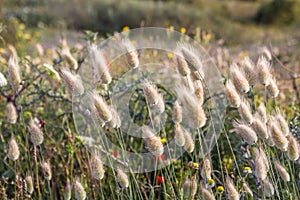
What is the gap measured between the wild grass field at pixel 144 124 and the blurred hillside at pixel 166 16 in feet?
17.5

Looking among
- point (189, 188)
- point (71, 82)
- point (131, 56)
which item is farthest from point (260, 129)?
point (71, 82)

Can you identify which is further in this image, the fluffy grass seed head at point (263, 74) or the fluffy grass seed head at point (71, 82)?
the fluffy grass seed head at point (71, 82)

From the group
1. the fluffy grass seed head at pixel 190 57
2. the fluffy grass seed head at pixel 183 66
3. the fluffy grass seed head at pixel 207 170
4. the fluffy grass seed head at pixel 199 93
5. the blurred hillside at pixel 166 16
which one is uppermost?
the blurred hillside at pixel 166 16

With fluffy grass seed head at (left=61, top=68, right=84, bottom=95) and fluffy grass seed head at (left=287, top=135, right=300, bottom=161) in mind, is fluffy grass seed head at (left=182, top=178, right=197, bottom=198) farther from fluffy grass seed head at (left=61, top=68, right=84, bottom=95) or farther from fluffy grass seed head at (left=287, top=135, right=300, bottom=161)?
fluffy grass seed head at (left=61, top=68, right=84, bottom=95)

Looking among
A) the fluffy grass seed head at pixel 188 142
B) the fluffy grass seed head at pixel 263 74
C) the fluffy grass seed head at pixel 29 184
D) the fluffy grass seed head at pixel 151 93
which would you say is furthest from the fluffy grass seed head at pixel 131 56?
the fluffy grass seed head at pixel 29 184

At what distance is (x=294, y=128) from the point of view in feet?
5.60

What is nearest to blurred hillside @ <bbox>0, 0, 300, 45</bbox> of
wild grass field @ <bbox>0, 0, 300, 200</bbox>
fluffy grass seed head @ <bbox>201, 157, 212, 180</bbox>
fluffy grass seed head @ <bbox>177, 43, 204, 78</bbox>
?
wild grass field @ <bbox>0, 0, 300, 200</bbox>

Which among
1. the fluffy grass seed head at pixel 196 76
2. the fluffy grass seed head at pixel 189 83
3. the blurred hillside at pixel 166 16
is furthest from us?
the blurred hillside at pixel 166 16

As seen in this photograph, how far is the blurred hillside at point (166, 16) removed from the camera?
10.3m

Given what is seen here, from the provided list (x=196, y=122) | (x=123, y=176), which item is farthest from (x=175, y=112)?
(x=123, y=176)

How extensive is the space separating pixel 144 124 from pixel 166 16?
344 inches

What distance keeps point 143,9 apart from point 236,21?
2663 millimetres

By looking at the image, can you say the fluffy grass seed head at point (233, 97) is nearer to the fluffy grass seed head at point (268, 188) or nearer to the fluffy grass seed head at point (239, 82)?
the fluffy grass seed head at point (239, 82)

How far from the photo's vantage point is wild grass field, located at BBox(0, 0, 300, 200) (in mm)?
1449
